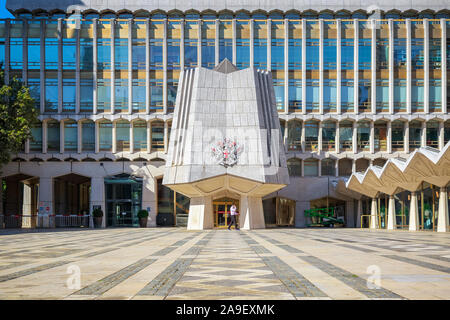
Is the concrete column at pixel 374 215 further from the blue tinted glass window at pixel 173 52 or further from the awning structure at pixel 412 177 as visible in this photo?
the blue tinted glass window at pixel 173 52

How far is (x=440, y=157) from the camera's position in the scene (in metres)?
32.4

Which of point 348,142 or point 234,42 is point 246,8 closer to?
point 234,42

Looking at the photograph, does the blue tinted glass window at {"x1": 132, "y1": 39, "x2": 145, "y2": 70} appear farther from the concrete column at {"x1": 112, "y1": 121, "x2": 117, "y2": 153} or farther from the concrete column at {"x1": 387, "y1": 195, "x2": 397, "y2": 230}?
the concrete column at {"x1": 387, "y1": 195, "x2": 397, "y2": 230}

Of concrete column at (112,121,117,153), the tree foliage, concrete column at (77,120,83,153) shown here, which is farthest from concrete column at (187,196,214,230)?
concrete column at (77,120,83,153)

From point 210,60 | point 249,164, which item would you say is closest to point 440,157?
point 249,164

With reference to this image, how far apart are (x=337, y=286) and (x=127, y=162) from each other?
5062cm

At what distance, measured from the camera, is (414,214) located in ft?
127

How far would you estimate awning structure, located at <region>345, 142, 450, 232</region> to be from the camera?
33.7 metres

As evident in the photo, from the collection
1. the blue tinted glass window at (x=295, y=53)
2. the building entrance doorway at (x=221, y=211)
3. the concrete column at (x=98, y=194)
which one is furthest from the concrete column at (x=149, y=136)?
the blue tinted glass window at (x=295, y=53)

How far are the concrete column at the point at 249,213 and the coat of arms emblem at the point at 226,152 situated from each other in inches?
163

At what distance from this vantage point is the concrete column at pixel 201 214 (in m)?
44.8

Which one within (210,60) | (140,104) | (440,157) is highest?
(210,60)

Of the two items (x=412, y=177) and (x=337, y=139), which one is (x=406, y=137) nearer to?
(x=337, y=139)

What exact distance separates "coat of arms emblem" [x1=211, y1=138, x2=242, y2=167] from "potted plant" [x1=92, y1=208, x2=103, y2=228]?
17325mm
